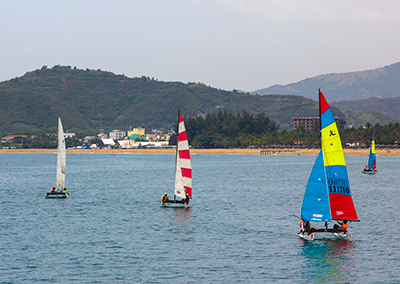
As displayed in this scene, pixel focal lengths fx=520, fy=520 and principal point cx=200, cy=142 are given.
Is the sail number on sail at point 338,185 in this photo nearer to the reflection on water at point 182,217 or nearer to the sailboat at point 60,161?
the reflection on water at point 182,217

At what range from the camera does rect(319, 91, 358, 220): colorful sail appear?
111ft

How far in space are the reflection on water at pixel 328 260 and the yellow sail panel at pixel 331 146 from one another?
20.8 ft

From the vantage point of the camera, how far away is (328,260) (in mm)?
34562

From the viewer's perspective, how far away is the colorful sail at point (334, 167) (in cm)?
3384

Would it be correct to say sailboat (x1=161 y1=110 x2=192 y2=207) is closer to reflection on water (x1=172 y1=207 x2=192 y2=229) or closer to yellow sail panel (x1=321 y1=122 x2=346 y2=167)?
reflection on water (x1=172 y1=207 x2=192 y2=229)

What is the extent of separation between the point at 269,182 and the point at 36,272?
223 ft

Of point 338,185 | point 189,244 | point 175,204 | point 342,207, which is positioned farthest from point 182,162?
point 338,185

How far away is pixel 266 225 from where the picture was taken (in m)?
47.7

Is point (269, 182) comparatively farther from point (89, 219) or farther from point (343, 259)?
point (343, 259)

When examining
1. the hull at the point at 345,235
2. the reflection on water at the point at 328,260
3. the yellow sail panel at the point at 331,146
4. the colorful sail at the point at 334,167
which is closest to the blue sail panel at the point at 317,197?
the colorful sail at the point at 334,167

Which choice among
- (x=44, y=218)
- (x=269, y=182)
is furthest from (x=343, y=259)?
(x=269, y=182)

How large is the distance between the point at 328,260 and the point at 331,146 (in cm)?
760

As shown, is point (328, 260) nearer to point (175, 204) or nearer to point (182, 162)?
point (182, 162)

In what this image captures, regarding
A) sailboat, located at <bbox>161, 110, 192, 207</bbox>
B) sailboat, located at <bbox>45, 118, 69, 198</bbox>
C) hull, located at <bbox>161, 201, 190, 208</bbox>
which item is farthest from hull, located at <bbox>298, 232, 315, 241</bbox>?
sailboat, located at <bbox>45, 118, 69, 198</bbox>
